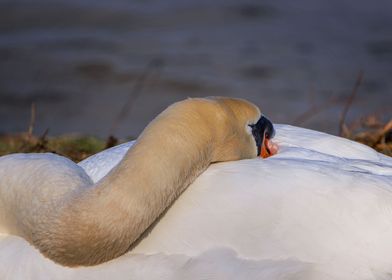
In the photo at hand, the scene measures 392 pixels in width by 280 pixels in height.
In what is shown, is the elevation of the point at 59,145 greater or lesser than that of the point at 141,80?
greater

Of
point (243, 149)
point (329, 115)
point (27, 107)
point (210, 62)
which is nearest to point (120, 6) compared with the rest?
point (210, 62)

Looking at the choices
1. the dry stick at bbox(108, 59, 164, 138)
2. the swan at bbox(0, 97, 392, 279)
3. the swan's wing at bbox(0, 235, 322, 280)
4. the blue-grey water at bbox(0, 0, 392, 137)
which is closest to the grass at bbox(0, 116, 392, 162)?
the swan at bbox(0, 97, 392, 279)

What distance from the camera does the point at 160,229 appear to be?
3346 millimetres

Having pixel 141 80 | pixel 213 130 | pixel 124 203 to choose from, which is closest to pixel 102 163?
pixel 213 130

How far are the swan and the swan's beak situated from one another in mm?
237

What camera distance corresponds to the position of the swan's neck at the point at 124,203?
3148mm

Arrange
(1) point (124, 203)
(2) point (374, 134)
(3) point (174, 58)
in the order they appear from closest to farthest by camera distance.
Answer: (1) point (124, 203), (2) point (374, 134), (3) point (174, 58)

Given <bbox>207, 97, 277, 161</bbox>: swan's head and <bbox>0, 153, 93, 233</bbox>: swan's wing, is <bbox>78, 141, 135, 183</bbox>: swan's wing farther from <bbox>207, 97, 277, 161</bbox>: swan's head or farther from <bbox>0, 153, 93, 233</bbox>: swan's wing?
<bbox>207, 97, 277, 161</bbox>: swan's head

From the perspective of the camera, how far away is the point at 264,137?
371 cm

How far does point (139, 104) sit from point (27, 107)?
1.11 metres

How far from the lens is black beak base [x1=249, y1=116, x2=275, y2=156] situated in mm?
3670

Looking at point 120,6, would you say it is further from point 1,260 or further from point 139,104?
point 1,260

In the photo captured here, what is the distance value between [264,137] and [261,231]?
0.53 metres

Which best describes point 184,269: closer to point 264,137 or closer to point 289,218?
point 289,218
